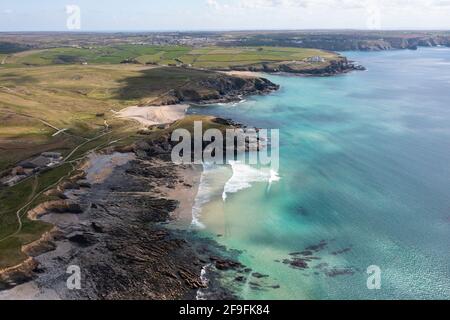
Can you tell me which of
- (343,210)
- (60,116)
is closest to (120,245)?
(343,210)

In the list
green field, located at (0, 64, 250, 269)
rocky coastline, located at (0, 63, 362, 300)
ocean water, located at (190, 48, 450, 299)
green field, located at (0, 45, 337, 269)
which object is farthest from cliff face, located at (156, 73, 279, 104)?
rocky coastline, located at (0, 63, 362, 300)

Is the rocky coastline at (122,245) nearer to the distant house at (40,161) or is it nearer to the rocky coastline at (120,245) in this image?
the rocky coastline at (120,245)

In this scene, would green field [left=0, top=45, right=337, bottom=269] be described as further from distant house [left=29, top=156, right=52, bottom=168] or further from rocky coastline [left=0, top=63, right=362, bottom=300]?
distant house [left=29, top=156, right=52, bottom=168]

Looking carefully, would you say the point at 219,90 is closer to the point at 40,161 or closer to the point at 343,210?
the point at 40,161

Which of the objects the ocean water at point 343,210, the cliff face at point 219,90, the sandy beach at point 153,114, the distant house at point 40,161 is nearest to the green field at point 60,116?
the cliff face at point 219,90

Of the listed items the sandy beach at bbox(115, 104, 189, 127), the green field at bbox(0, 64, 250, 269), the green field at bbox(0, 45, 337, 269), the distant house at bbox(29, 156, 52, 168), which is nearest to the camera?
the green field at bbox(0, 45, 337, 269)
